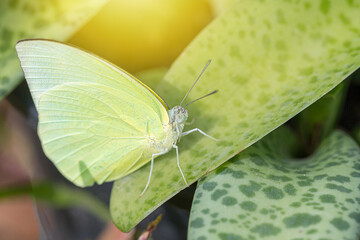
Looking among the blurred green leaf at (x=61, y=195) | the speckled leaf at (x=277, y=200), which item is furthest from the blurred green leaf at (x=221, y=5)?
the blurred green leaf at (x=61, y=195)

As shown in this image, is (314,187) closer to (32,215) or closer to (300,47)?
(300,47)

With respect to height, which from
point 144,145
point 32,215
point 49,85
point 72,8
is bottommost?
point 32,215

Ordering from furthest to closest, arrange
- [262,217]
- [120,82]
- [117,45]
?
1. [117,45]
2. [120,82]
3. [262,217]

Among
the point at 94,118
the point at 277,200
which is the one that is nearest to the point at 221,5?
the point at 94,118

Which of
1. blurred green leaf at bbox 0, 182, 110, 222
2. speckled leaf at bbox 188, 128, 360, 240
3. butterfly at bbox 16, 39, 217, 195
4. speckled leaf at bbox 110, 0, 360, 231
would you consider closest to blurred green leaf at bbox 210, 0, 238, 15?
speckled leaf at bbox 110, 0, 360, 231

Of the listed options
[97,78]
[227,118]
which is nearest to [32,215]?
[97,78]

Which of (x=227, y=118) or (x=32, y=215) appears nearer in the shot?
(x=227, y=118)

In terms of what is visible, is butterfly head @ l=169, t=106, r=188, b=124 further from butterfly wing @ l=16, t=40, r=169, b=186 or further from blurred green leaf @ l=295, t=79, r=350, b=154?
blurred green leaf @ l=295, t=79, r=350, b=154
